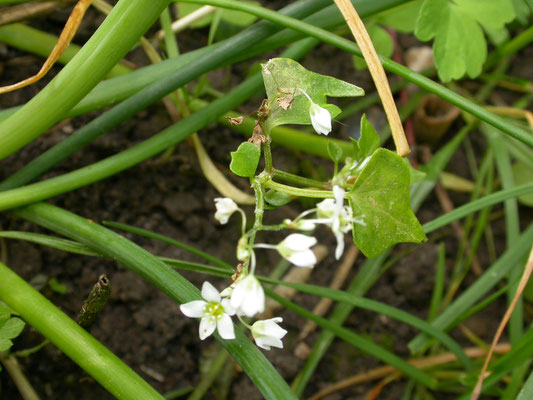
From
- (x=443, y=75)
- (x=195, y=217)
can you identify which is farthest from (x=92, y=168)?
→ (x=443, y=75)

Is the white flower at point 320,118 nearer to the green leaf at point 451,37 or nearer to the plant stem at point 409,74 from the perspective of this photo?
the plant stem at point 409,74

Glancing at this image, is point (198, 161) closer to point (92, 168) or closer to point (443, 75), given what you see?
point (92, 168)

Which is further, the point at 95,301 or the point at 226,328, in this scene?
the point at 95,301

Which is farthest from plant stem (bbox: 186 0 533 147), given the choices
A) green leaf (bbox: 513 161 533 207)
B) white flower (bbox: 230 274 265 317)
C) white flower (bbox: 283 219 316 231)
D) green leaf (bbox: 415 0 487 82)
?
green leaf (bbox: 513 161 533 207)

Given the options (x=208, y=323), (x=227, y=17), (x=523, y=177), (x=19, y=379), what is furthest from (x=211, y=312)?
(x=523, y=177)

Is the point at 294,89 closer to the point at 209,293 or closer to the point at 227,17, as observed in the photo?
the point at 209,293

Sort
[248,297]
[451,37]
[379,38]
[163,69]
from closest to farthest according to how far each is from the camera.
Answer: [248,297], [163,69], [451,37], [379,38]
